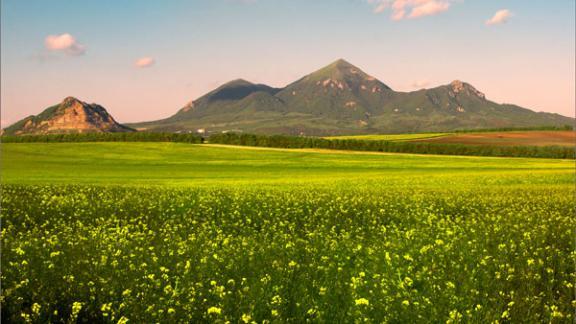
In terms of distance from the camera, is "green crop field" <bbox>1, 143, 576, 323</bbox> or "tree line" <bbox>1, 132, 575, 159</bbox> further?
"tree line" <bbox>1, 132, 575, 159</bbox>

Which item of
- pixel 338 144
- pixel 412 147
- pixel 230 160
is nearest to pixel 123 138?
pixel 230 160

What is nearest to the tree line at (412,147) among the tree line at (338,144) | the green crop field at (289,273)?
the tree line at (338,144)

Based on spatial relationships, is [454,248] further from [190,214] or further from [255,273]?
[190,214]

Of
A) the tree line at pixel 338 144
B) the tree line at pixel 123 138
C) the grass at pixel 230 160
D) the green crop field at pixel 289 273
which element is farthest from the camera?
the tree line at pixel 123 138

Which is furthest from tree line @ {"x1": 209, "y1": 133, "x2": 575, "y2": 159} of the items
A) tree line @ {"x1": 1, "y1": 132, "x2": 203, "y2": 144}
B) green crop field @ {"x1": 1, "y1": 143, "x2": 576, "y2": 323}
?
green crop field @ {"x1": 1, "y1": 143, "x2": 576, "y2": 323}

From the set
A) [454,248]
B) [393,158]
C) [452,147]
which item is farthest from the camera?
[452,147]

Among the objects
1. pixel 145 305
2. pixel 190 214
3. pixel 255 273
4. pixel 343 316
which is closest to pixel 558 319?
pixel 343 316

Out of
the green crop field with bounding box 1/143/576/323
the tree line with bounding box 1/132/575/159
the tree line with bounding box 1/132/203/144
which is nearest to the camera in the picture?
the green crop field with bounding box 1/143/576/323

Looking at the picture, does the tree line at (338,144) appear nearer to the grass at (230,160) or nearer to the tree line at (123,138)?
the tree line at (123,138)

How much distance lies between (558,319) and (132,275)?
8.44 metres

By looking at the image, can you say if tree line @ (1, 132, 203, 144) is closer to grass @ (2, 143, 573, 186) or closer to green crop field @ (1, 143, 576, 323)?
grass @ (2, 143, 573, 186)

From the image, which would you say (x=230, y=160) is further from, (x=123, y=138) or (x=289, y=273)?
(x=289, y=273)

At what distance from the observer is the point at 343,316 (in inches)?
345

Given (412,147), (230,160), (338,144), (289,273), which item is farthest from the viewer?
(338,144)
